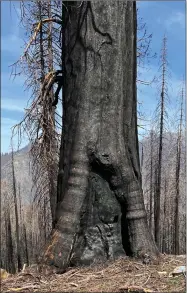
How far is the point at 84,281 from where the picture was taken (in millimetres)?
3877

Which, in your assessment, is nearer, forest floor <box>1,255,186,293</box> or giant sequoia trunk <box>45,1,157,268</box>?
forest floor <box>1,255,186,293</box>

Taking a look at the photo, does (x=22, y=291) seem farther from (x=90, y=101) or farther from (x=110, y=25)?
(x=110, y=25)

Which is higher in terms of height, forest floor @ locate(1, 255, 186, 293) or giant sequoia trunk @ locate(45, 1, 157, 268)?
giant sequoia trunk @ locate(45, 1, 157, 268)

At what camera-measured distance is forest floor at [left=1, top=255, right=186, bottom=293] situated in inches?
143

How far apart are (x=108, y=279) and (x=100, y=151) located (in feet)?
4.24

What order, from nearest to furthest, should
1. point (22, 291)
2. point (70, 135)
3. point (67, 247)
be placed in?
point (22, 291) < point (67, 247) < point (70, 135)

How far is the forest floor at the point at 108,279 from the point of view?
3643 mm

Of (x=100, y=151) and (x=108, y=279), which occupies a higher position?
(x=100, y=151)

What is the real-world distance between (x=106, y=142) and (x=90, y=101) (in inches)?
18.4

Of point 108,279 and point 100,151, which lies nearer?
point 108,279

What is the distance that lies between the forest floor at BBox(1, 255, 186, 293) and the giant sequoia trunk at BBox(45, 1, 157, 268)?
20cm

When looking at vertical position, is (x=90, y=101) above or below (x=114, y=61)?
below

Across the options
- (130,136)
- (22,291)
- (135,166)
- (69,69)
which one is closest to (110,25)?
(69,69)

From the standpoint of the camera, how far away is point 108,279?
3885 millimetres
